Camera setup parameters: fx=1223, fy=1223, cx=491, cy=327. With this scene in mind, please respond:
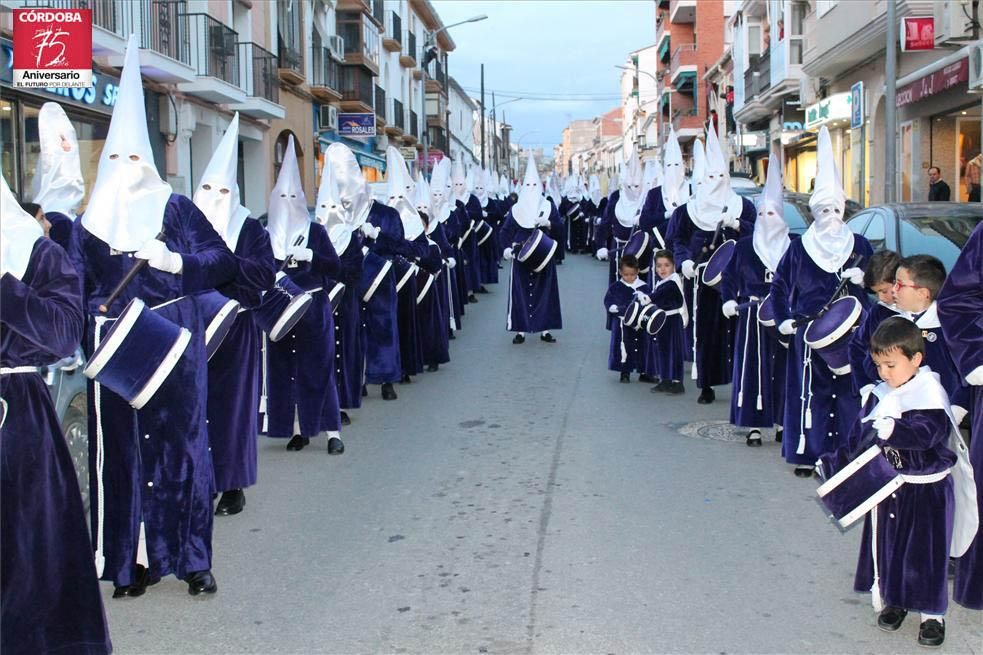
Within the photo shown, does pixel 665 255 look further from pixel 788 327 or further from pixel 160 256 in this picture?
pixel 160 256

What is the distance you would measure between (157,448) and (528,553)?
5.90 ft

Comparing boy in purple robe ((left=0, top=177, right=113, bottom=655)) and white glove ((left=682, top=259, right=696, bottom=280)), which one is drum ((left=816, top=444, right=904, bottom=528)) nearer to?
boy in purple robe ((left=0, top=177, right=113, bottom=655))

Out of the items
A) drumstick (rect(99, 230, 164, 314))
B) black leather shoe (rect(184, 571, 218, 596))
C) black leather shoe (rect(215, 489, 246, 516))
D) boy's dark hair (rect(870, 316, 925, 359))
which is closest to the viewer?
boy's dark hair (rect(870, 316, 925, 359))

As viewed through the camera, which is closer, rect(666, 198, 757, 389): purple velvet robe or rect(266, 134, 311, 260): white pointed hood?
rect(266, 134, 311, 260): white pointed hood

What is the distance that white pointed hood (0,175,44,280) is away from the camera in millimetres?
3707

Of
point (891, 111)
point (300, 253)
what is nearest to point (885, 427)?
point (300, 253)

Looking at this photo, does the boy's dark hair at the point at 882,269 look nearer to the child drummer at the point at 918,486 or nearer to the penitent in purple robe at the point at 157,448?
the child drummer at the point at 918,486

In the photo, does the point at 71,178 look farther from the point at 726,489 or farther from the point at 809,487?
the point at 809,487

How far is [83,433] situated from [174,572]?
4.51 ft

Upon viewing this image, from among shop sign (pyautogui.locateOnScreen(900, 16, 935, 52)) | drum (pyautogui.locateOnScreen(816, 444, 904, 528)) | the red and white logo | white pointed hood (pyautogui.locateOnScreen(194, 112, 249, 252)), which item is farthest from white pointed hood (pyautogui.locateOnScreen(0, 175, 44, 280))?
shop sign (pyautogui.locateOnScreen(900, 16, 935, 52))

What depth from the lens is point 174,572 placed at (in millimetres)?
5062

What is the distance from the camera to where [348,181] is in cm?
911

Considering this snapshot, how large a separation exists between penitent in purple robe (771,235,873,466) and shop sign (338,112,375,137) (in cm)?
2968

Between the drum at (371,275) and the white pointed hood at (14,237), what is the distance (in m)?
6.21
